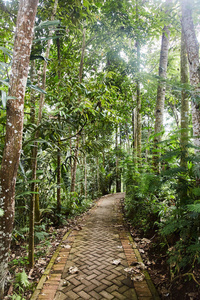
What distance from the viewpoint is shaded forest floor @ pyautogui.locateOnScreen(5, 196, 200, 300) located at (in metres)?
2.27

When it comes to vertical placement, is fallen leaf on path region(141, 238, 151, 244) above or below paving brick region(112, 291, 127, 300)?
above

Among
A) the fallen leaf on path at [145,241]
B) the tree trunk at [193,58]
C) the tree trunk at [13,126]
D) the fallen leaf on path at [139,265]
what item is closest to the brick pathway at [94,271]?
the fallen leaf on path at [139,265]

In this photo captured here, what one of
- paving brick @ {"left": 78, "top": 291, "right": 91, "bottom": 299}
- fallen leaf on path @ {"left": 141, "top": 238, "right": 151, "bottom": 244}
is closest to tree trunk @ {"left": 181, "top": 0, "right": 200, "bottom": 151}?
fallen leaf on path @ {"left": 141, "top": 238, "right": 151, "bottom": 244}

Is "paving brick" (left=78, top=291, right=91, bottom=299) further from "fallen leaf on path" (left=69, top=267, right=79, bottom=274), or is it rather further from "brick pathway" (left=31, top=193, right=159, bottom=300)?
"fallen leaf on path" (left=69, top=267, right=79, bottom=274)

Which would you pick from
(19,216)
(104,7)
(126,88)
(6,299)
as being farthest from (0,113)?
(126,88)

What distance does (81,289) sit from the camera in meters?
2.63

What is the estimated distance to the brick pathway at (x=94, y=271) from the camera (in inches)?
99.7

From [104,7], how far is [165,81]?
4334 mm

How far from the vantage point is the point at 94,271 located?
3.09m

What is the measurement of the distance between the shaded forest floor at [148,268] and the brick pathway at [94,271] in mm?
121

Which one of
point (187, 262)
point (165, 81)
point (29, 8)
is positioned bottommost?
point (187, 262)

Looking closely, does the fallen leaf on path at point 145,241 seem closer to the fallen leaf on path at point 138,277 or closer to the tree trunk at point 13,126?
the fallen leaf on path at point 138,277

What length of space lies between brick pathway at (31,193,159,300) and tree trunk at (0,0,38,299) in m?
0.89

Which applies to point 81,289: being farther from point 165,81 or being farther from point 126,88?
point 126,88
